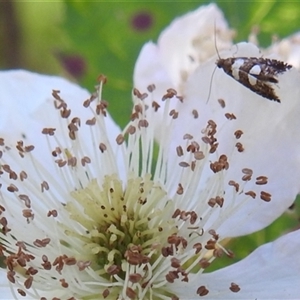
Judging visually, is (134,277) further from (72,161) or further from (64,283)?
(72,161)

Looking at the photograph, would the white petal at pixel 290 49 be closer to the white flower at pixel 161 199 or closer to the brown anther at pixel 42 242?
the white flower at pixel 161 199

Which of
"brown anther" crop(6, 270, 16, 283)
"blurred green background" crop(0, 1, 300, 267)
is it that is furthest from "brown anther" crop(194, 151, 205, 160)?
"blurred green background" crop(0, 1, 300, 267)

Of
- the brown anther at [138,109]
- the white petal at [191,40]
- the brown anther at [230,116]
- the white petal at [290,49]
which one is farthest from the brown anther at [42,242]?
the white petal at [290,49]

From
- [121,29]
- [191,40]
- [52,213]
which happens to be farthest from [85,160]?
[121,29]

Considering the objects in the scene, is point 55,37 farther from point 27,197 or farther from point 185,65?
point 27,197

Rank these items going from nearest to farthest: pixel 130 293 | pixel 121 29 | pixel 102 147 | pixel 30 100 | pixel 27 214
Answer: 1. pixel 130 293
2. pixel 27 214
3. pixel 102 147
4. pixel 30 100
5. pixel 121 29

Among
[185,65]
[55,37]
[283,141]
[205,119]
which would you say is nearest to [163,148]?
[205,119]
